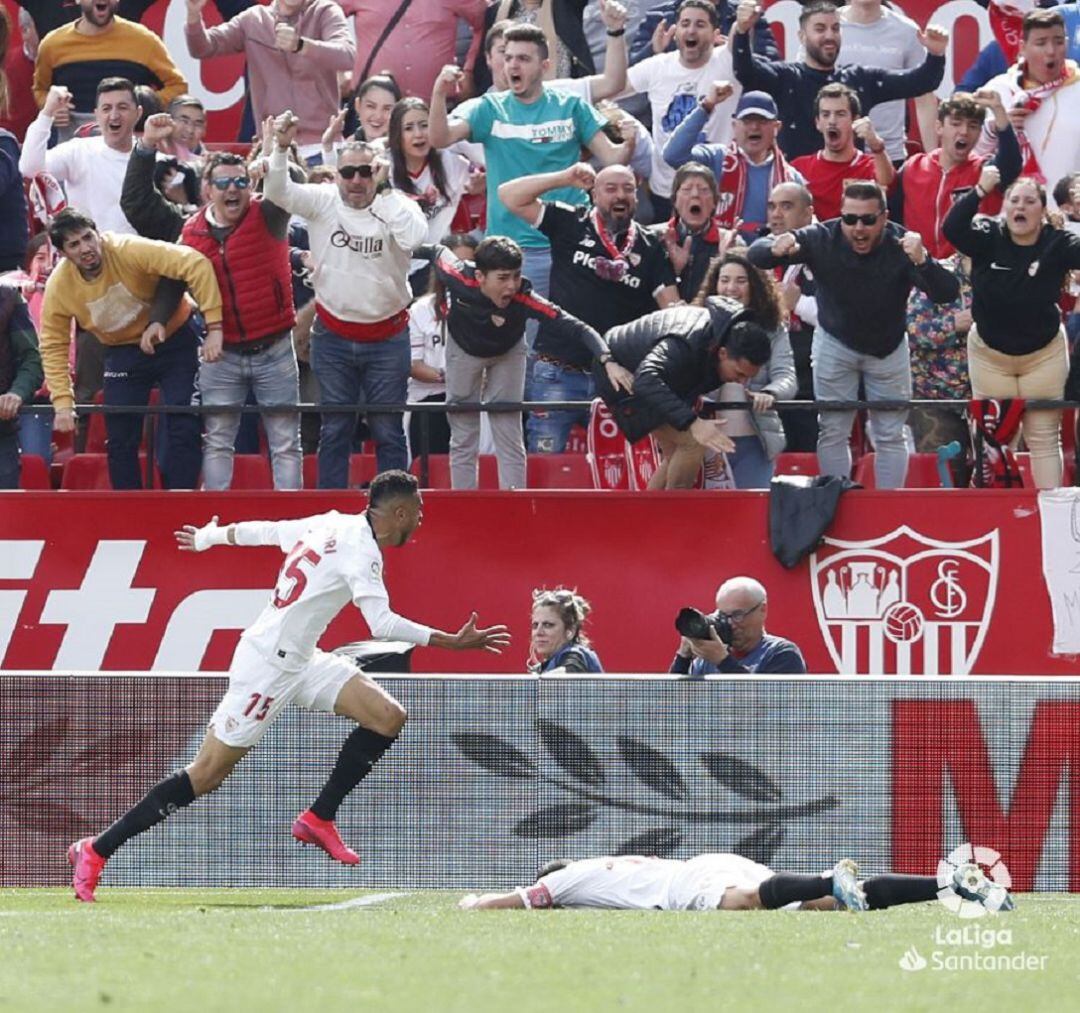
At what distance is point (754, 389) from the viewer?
14.2 meters

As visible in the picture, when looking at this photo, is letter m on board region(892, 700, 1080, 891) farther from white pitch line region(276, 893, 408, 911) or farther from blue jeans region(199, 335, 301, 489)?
blue jeans region(199, 335, 301, 489)

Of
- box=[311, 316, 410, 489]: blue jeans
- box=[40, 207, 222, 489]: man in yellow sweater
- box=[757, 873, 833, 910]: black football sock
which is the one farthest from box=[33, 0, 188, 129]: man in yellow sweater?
box=[757, 873, 833, 910]: black football sock

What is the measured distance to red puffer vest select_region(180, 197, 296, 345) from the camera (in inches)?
559

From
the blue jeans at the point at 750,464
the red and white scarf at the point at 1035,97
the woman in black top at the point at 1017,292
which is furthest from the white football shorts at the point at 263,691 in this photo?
the red and white scarf at the point at 1035,97

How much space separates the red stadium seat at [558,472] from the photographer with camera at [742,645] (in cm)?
268

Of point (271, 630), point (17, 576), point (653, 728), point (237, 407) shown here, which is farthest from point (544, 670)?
point (17, 576)

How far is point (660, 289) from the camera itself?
1453 centimetres

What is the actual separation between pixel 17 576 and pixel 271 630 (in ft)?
13.8

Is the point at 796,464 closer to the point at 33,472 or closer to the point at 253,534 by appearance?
the point at 253,534

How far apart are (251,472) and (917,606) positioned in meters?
4.23

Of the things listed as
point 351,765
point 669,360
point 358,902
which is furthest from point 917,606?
point 358,902

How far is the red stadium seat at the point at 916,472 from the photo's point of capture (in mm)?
14766

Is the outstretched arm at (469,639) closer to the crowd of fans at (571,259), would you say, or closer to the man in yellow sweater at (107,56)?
the crowd of fans at (571,259)

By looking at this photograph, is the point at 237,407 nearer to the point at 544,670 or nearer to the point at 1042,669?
the point at 544,670
